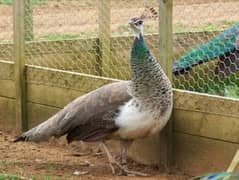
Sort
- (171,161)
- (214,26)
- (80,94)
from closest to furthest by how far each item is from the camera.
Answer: (171,161)
(80,94)
(214,26)

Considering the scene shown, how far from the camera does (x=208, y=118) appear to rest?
544cm

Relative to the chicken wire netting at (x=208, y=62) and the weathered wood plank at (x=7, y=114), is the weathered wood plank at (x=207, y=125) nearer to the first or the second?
the chicken wire netting at (x=208, y=62)

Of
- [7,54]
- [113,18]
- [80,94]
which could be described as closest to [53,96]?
[80,94]

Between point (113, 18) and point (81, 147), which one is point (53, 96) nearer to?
point (81, 147)

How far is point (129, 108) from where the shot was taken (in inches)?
214

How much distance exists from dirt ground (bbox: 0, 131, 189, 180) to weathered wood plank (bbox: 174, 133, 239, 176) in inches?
3.5

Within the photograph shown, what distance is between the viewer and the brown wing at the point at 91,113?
5.52 meters

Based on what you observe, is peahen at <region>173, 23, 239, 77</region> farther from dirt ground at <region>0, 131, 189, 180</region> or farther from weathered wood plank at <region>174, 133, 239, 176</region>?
weathered wood plank at <region>174, 133, 239, 176</region>

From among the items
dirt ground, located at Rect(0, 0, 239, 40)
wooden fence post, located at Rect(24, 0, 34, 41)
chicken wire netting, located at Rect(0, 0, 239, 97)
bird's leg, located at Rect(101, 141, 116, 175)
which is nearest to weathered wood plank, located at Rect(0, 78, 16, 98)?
chicken wire netting, located at Rect(0, 0, 239, 97)

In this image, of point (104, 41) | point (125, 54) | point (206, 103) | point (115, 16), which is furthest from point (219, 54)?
point (115, 16)

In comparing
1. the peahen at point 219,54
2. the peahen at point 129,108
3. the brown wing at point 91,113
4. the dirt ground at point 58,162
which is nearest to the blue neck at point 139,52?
the peahen at point 129,108

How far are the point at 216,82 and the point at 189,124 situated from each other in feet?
3.87

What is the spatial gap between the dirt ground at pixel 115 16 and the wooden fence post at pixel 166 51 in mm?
4641

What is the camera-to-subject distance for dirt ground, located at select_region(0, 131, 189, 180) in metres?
5.66
